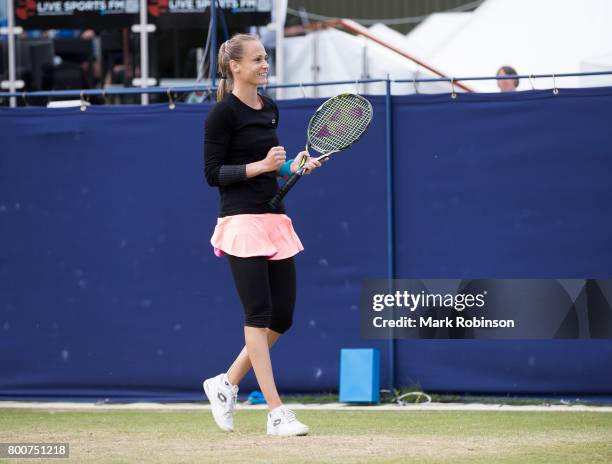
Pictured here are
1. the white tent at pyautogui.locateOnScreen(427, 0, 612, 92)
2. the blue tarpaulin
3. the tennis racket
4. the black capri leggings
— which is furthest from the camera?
the white tent at pyautogui.locateOnScreen(427, 0, 612, 92)

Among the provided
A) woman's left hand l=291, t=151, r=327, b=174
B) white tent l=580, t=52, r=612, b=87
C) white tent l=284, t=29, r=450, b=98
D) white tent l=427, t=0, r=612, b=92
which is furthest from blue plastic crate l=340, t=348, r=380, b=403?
white tent l=284, t=29, r=450, b=98

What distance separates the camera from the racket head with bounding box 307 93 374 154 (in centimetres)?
637

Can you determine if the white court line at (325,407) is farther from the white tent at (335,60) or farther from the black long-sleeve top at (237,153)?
the white tent at (335,60)

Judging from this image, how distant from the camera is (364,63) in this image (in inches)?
478

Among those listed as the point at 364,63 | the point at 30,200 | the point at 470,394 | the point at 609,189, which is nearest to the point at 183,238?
the point at 30,200

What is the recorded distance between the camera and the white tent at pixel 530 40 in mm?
11891

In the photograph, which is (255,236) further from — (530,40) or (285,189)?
(530,40)

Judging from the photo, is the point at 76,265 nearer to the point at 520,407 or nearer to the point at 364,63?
the point at 520,407

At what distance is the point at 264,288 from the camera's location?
595cm

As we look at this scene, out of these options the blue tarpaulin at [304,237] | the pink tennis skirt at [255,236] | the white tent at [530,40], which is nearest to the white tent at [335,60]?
the white tent at [530,40]

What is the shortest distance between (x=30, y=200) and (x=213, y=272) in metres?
1.47

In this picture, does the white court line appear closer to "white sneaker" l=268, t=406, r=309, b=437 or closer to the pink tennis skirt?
"white sneaker" l=268, t=406, r=309, b=437

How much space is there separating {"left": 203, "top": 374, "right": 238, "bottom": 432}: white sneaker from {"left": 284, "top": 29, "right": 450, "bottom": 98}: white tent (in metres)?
6.35

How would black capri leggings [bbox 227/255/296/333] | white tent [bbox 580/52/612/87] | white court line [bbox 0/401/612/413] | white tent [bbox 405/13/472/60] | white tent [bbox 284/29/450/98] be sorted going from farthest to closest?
white tent [bbox 405/13/472/60] < white tent [bbox 284/29/450/98] < white tent [bbox 580/52/612/87] < white court line [bbox 0/401/612/413] < black capri leggings [bbox 227/255/296/333]
